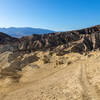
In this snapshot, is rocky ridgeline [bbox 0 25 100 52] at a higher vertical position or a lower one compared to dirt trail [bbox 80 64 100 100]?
higher

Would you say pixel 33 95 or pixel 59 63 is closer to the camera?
pixel 33 95

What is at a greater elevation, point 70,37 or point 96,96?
point 70,37

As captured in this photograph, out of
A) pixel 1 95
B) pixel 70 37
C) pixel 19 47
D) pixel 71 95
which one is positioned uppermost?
pixel 70 37

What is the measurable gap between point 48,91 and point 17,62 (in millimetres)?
25978

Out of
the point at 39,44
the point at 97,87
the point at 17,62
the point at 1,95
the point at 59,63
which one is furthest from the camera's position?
the point at 39,44

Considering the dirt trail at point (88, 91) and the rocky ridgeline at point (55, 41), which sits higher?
the rocky ridgeline at point (55, 41)

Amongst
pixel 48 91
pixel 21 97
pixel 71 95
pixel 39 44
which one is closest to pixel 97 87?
pixel 71 95

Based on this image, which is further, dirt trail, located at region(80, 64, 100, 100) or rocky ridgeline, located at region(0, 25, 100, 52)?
rocky ridgeline, located at region(0, 25, 100, 52)

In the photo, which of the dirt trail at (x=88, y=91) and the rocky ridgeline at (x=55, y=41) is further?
the rocky ridgeline at (x=55, y=41)

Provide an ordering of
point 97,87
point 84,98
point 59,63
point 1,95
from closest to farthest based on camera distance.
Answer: point 84,98
point 97,87
point 1,95
point 59,63

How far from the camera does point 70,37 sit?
6375cm

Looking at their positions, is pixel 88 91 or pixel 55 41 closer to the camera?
pixel 88 91

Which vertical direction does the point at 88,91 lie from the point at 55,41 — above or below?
below

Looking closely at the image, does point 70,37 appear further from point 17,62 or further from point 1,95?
point 1,95
